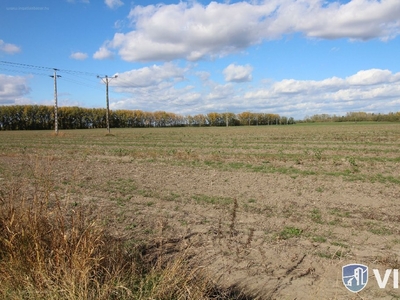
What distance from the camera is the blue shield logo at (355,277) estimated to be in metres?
4.07

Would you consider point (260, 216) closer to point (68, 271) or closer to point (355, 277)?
point (355, 277)

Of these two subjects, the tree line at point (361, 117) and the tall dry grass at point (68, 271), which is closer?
the tall dry grass at point (68, 271)

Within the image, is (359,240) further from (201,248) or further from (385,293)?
(201,248)

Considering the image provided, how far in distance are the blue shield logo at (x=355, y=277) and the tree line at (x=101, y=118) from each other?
113m

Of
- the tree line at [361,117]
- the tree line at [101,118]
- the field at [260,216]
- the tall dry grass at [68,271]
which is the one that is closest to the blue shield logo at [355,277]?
the field at [260,216]

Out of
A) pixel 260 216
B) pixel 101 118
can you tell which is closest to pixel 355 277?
pixel 260 216

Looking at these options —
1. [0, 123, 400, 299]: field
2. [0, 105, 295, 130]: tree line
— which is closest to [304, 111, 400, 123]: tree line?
[0, 105, 295, 130]: tree line

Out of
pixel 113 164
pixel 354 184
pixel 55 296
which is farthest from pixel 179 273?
pixel 113 164

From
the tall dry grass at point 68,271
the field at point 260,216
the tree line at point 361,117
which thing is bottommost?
the field at point 260,216

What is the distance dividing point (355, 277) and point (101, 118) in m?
128

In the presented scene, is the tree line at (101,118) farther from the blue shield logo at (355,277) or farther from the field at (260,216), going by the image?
the blue shield logo at (355,277)

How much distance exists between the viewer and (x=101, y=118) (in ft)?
408

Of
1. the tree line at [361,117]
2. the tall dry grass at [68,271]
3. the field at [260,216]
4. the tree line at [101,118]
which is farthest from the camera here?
the tree line at [361,117]

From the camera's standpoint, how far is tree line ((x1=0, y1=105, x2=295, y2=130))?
10281 centimetres
